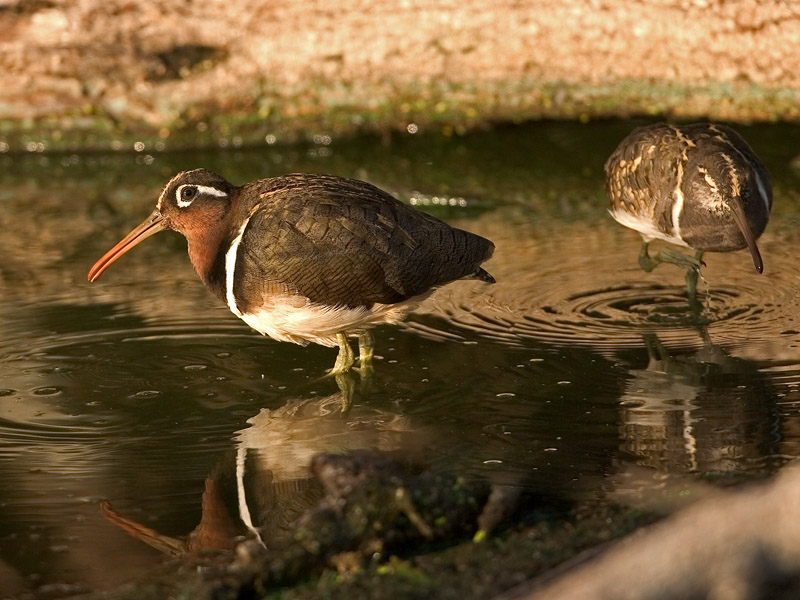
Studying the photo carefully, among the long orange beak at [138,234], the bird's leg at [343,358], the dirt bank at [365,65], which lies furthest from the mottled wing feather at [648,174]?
the long orange beak at [138,234]

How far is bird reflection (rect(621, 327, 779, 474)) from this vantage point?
4.98 metres

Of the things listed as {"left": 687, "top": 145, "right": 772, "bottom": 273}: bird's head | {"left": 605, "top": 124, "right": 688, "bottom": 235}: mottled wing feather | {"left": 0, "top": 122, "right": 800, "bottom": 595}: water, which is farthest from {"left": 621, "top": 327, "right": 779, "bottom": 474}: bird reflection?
{"left": 605, "top": 124, "right": 688, "bottom": 235}: mottled wing feather

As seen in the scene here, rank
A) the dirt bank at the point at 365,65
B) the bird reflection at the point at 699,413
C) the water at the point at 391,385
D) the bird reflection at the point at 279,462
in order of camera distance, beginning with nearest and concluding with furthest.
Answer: the bird reflection at the point at 279,462 < the water at the point at 391,385 < the bird reflection at the point at 699,413 < the dirt bank at the point at 365,65

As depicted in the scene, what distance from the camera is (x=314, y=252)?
5828 mm

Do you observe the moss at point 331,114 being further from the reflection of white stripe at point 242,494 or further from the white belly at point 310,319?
the reflection of white stripe at point 242,494

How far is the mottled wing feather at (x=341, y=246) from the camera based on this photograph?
580 centimetres

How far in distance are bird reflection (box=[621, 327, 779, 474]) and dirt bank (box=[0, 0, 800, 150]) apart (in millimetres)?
4071

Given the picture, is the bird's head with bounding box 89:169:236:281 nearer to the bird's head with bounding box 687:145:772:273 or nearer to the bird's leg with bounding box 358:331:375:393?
the bird's leg with bounding box 358:331:375:393

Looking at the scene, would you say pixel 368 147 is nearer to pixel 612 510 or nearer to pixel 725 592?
pixel 612 510

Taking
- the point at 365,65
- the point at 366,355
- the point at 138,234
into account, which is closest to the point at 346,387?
the point at 366,355

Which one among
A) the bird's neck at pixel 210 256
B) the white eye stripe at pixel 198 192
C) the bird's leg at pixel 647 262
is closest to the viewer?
the bird's neck at pixel 210 256

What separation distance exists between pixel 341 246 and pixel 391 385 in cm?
74

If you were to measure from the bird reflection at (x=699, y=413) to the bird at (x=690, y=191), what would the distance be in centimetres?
75

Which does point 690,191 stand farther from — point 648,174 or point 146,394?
point 146,394
